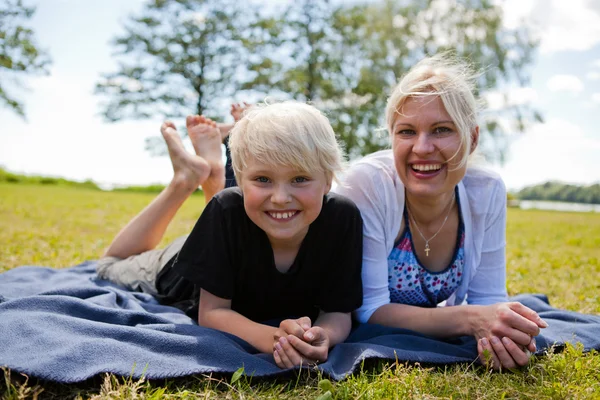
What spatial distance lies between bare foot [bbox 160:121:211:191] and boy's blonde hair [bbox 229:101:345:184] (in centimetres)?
130

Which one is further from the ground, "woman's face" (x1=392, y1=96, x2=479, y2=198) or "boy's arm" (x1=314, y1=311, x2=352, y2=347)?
"woman's face" (x1=392, y1=96, x2=479, y2=198)

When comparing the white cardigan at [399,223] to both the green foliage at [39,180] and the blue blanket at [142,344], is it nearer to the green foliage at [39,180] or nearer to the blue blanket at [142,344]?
the blue blanket at [142,344]

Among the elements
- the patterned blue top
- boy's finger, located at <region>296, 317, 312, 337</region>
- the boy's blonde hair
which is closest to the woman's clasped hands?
the patterned blue top

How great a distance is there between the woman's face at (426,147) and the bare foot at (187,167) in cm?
174

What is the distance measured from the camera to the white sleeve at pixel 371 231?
306cm

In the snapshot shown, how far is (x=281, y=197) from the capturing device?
2562 millimetres

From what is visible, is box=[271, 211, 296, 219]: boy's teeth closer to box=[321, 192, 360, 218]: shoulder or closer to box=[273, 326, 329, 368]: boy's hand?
box=[321, 192, 360, 218]: shoulder

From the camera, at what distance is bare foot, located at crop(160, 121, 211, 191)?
4.07 metres

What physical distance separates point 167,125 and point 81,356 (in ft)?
8.67

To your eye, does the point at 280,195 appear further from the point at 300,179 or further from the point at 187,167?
the point at 187,167

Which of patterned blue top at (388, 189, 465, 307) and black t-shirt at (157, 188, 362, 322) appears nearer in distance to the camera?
black t-shirt at (157, 188, 362, 322)

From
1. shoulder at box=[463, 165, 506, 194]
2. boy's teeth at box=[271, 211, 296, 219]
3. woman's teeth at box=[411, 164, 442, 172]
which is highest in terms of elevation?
woman's teeth at box=[411, 164, 442, 172]

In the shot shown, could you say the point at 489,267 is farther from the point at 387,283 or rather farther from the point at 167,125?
the point at 167,125

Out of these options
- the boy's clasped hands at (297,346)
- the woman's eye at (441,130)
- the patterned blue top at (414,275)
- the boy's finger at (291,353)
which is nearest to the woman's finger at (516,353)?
the patterned blue top at (414,275)
